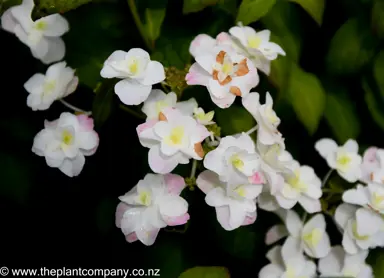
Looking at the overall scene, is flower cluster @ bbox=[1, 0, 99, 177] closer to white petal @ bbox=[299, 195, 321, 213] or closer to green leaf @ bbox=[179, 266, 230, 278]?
green leaf @ bbox=[179, 266, 230, 278]

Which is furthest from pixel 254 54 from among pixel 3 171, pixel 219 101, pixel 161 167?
pixel 3 171

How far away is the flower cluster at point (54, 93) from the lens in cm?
87

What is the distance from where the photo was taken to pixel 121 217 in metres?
0.84

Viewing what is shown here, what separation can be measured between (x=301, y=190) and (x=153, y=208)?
0.82 feet

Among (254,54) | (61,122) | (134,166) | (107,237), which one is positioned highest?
(254,54)

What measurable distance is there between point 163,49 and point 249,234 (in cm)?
35

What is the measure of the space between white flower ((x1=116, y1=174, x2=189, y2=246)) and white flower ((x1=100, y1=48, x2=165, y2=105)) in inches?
4.5

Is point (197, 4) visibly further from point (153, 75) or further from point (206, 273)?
point (206, 273)

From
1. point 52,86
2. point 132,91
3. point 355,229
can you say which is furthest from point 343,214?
point 52,86

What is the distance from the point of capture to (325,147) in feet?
3.30

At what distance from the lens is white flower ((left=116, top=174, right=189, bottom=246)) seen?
0.81m

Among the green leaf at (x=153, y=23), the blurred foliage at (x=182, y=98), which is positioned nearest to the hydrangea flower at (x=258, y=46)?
the blurred foliage at (x=182, y=98)

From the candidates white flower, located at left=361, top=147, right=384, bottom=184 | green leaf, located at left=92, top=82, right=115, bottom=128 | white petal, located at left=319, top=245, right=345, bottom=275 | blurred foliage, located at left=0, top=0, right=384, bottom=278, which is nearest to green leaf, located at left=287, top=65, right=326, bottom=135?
blurred foliage, located at left=0, top=0, right=384, bottom=278

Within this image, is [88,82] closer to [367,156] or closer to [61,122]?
[61,122]
